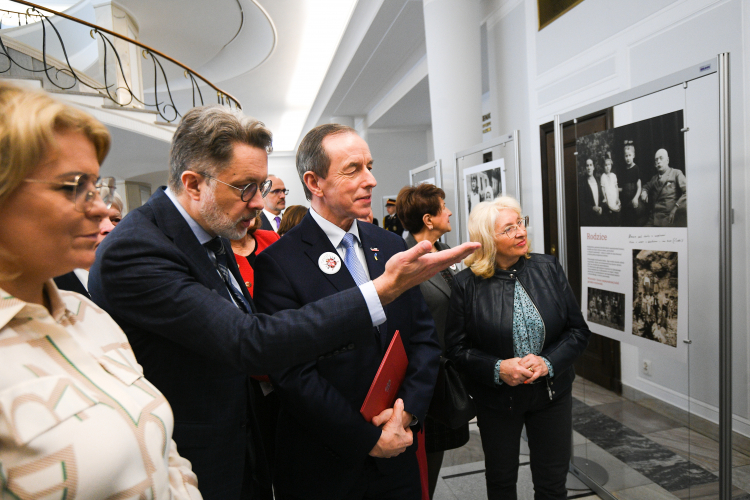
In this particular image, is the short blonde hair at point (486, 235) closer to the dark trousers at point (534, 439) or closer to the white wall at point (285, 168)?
the dark trousers at point (534, 439)

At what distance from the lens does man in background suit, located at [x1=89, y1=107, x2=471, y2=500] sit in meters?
1.14

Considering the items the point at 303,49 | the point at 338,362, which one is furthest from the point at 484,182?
the point at 303,49

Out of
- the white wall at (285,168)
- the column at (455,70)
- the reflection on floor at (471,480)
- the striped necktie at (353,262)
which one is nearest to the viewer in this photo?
the striped necktie at (353,262)

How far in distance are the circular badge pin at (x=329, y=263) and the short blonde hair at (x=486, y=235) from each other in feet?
3.08

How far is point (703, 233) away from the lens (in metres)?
2.06

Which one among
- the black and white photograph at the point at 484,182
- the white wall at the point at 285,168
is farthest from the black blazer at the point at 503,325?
the white wall at the point at 285,168

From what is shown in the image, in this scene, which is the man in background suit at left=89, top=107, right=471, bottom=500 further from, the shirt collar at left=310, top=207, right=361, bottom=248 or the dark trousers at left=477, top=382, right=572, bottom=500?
the dark trousers at left=477, top=382, right=572, bottom=500

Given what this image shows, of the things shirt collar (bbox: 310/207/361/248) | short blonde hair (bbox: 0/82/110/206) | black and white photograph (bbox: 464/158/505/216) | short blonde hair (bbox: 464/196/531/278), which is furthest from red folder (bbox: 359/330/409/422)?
black and white photograph (bbox: 464/158/505/216)

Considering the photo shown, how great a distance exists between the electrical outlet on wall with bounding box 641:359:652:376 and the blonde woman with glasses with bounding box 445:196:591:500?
51 centimetres

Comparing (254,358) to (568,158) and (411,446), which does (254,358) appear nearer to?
(411,446)

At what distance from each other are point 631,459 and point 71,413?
2.84m

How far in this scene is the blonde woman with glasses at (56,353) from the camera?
727 mm

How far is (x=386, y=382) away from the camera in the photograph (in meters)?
1.49

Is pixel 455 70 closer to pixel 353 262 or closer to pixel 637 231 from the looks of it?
pixel 637 231
